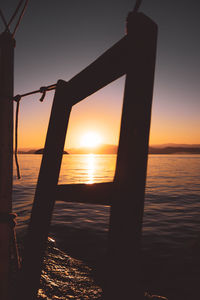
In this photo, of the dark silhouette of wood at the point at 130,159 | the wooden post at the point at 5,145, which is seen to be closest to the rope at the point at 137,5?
the dark silhouette of wood at the point at 130,159

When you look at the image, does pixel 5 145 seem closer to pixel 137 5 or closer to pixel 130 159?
pixel 130 159

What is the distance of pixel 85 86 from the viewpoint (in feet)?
6.43

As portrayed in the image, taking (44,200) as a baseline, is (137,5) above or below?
above

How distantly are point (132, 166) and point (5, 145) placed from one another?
2.07m

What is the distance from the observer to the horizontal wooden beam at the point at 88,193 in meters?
1.48

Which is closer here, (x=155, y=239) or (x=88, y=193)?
(x=88, y=193)

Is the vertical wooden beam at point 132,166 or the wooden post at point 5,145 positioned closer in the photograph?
the vertical wooden beam at point 132,166

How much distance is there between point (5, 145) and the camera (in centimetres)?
263

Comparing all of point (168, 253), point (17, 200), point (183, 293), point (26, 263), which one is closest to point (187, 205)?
point (168, 253)

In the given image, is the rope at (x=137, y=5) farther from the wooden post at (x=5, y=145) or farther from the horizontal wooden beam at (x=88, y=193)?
the wooden post at (x=5, y=145)

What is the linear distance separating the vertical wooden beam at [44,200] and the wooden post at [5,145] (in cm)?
38

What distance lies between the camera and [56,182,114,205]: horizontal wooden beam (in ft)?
4.86

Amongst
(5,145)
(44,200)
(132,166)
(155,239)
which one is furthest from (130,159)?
(155,239)

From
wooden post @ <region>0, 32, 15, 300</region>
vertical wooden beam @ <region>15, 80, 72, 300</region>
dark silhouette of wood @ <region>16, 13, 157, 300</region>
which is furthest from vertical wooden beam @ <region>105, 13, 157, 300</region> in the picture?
wooden post @ <region>0, 32, 15, 300</region>
